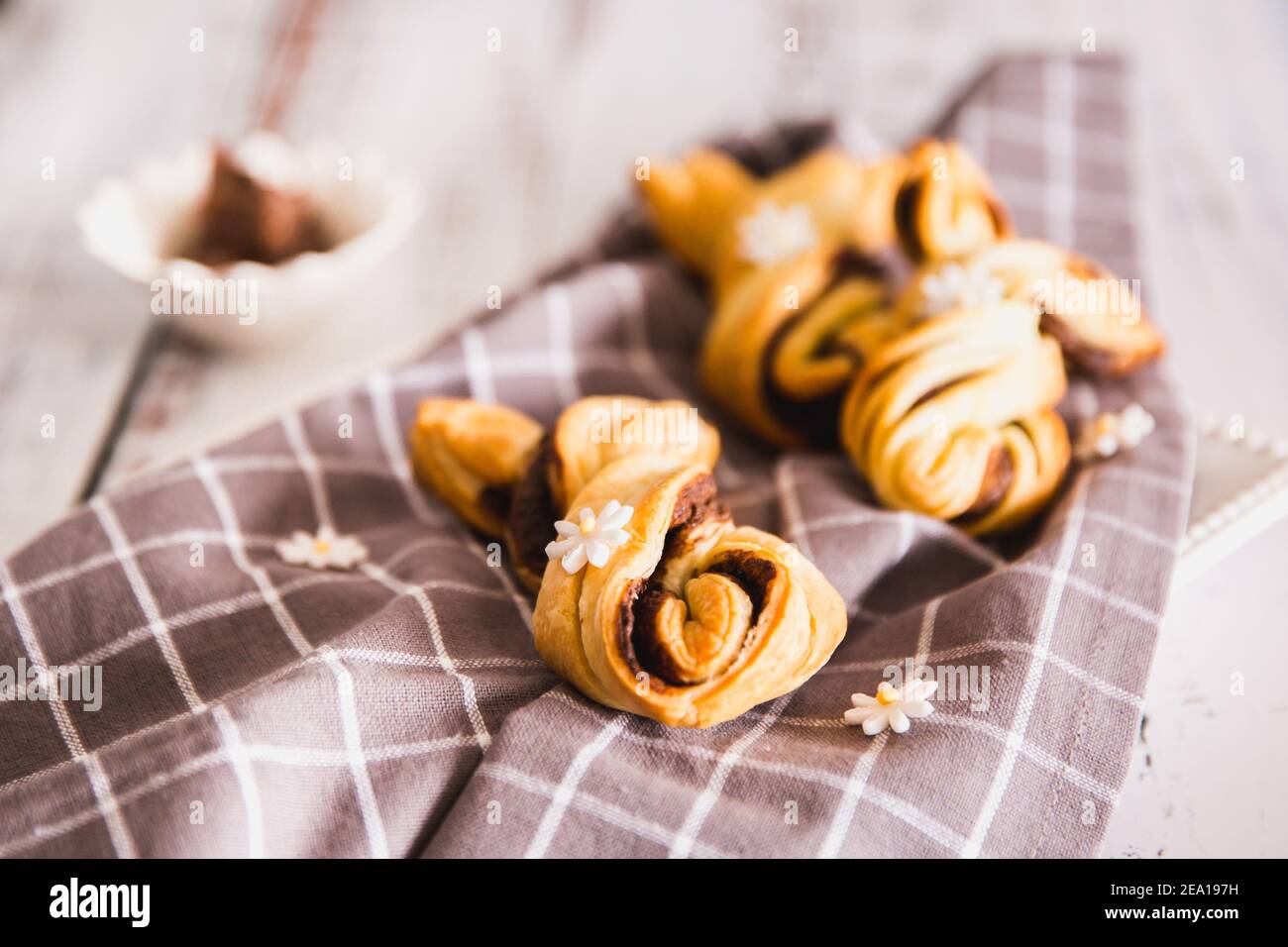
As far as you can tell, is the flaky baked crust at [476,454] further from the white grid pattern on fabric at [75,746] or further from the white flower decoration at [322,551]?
the white grid pattern on fabric at [75,746]

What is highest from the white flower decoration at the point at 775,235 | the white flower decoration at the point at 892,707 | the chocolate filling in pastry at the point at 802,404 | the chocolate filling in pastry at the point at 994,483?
the white flower decoration at the point at 775,235

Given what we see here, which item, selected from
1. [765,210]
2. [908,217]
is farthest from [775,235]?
[908,217]

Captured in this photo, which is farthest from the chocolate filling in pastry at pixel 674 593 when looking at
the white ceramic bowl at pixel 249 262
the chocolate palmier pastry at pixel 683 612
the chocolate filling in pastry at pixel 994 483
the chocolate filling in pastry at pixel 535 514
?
the white ceramic bowl at pixel 249 262

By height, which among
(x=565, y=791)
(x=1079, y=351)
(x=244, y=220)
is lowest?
(x=565, y=791)

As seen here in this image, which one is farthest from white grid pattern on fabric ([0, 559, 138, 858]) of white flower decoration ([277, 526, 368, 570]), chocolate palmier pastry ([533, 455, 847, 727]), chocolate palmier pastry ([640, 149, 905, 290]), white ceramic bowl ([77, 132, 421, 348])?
chocolate palmier pastry ([640, 149, 905, 290])

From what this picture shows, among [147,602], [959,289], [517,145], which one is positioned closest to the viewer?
[147,602]

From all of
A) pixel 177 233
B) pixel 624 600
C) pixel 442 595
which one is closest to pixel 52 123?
pixel 177 233

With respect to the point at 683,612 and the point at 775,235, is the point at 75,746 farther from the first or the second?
the point at 775,235
